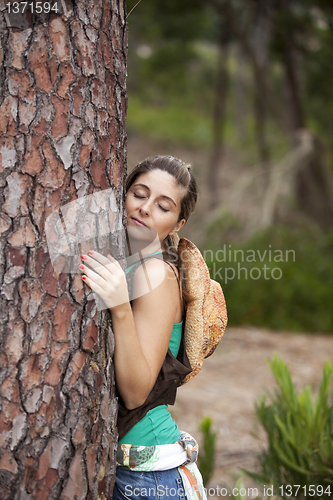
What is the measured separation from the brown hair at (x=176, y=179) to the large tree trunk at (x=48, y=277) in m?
0.33

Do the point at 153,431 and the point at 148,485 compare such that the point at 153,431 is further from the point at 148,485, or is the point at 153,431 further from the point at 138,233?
the point at 138,233

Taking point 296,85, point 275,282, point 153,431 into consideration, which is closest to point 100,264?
point 153,431

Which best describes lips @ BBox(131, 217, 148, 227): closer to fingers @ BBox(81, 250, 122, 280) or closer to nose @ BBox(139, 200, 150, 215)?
nose @ BBox(139, 200, 150, 215)

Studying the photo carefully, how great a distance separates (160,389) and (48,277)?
0.51m

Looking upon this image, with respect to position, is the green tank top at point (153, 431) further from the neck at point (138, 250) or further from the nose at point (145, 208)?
the nose at point (145, 208)

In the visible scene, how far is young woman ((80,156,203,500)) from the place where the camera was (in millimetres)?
1149

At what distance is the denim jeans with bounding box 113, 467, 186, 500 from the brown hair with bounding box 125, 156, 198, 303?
0.54 meters

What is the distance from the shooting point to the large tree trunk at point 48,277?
40.6 inches

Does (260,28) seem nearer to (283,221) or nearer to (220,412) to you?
(283,221)

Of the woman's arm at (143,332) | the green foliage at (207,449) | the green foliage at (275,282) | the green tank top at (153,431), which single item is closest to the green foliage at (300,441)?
the green foliage at (207,449)

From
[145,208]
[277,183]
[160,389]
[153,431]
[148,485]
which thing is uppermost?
[277,183]

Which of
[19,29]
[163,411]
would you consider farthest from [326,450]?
[19,29]

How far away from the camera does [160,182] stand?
141 centimetres

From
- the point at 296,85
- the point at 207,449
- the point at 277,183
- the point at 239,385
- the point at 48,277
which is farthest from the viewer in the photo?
the point at 296,85
